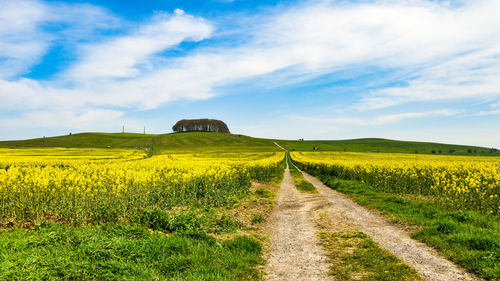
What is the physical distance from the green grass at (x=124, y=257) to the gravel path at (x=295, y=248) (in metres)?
0.53

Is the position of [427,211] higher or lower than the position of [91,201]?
lower

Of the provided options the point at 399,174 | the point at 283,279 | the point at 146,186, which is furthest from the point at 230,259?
the point at 399,174

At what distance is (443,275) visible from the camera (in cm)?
582

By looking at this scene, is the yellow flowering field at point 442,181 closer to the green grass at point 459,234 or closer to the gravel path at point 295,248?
the green grass at point 459,234

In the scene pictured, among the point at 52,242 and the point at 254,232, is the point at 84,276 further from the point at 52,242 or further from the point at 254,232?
the point at 254,232

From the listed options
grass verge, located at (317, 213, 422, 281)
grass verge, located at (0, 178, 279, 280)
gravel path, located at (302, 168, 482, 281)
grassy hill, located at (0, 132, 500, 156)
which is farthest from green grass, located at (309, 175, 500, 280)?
grassy hill, located at (0, 132, 500, 156)

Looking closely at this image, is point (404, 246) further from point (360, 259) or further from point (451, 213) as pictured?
point (451, 213)

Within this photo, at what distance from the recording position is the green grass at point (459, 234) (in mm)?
6281

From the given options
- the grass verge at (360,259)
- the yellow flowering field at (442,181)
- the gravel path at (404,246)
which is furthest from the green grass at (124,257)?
the yellow flowering field at (442,181)

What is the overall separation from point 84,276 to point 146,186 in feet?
25.8

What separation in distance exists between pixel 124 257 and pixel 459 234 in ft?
29.7

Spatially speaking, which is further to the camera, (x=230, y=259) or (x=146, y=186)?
(x=146, y=186)

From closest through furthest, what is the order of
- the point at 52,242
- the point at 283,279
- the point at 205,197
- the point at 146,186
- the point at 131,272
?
1. the point at 131,272
2. the point at 283,279
3. the point at 52,242
4. the point at 146,186
5. the point at 205,197

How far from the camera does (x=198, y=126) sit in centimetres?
18838
